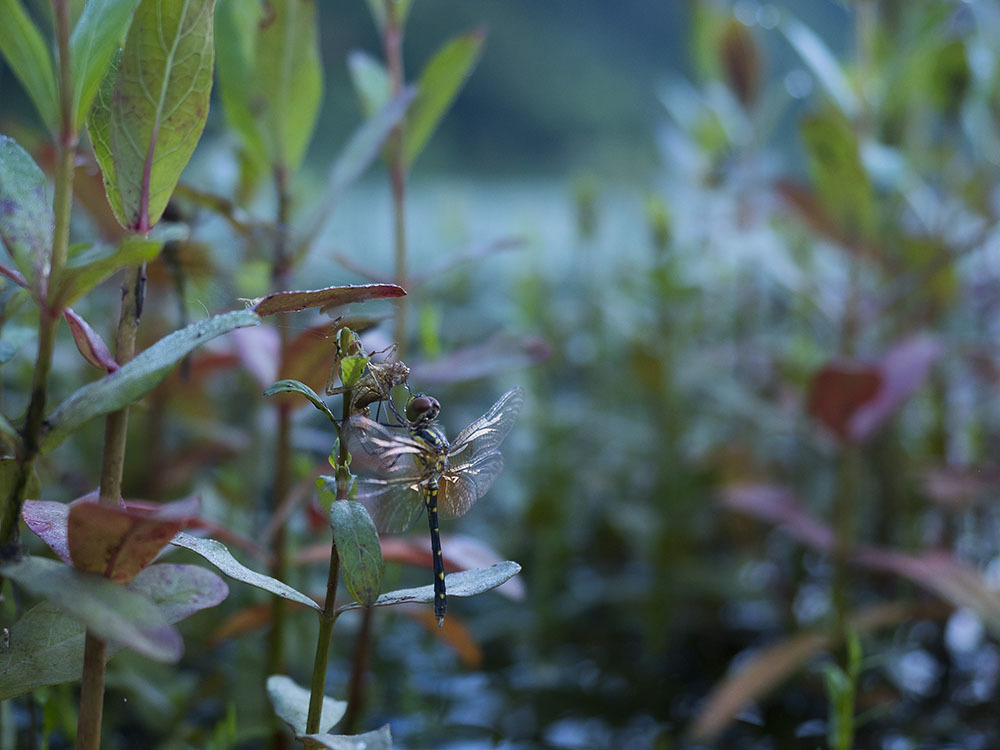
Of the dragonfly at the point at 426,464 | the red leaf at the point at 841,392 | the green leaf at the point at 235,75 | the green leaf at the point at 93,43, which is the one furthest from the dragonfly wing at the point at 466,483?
the red leaf at the point at 841,392

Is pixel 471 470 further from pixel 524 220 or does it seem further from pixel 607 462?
pixel 524 220

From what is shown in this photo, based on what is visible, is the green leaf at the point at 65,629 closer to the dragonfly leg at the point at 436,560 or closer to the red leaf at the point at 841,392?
the dragonfly leg at the point at 436,560

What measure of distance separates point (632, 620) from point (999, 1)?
1.16 m

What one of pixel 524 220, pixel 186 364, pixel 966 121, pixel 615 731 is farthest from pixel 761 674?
pixel 524 220

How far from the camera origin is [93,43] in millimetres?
303

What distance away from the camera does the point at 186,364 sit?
52cm

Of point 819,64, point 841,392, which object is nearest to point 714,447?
point 841,392

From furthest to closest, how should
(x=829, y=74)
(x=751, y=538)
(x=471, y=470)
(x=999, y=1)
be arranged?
1. (x=999, y=1)
2. (x=751, y=538)
3. (x=829, y=74)
4. (x=471, y=470)

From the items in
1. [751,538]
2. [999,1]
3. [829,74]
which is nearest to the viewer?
[829,74]

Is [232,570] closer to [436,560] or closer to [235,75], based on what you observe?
[436,560]

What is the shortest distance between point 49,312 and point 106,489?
70 millimetres

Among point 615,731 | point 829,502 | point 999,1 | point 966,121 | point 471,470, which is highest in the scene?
point 999,1

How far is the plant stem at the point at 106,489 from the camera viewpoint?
317 mm

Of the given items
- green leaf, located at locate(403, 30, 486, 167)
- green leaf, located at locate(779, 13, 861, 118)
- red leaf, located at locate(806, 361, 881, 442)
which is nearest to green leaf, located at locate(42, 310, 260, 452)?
green leaf, located at locate(403, 30, 486, 167)
